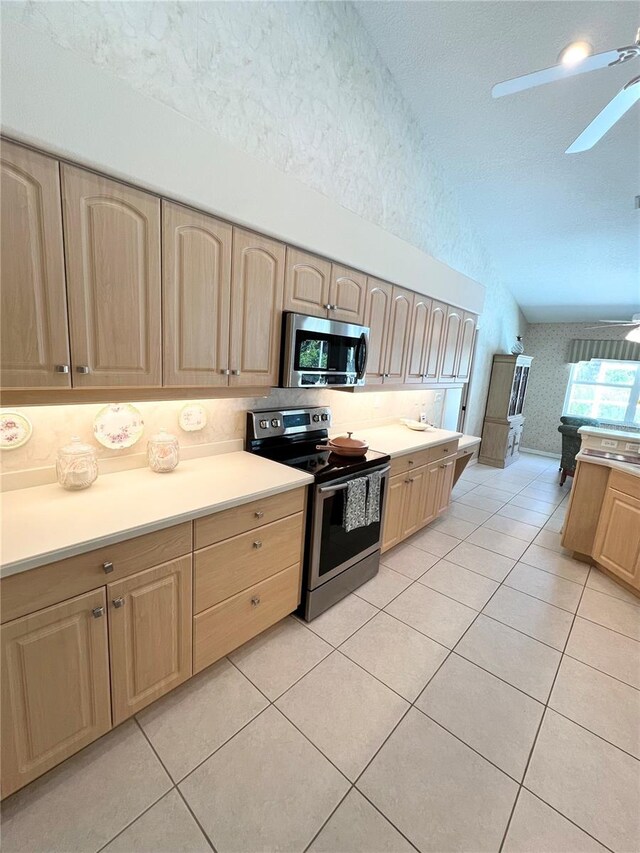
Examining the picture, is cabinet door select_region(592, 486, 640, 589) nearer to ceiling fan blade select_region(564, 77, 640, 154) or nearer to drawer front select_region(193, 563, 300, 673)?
ceiling fan blade select_region(564, 77, 640, 154)

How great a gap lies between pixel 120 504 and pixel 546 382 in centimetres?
727

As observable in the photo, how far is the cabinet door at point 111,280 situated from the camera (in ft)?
4.21

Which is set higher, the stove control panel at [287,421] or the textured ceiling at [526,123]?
the textured ceiling at [526,123]

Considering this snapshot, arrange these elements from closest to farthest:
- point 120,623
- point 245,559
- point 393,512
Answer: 1. point 120,623
2. point 245,559
3. point 393,512

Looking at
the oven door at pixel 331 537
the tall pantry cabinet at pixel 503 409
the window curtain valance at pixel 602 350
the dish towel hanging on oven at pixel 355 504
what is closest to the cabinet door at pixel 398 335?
the oven door at pixel 331 537

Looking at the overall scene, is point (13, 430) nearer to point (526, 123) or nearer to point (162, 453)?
point (162, 453)

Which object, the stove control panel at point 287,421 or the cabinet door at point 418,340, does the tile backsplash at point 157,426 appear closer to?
the stove control panel at point 287,421

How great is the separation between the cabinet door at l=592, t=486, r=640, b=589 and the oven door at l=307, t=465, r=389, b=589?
185 cm

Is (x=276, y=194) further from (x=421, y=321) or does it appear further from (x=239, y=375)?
(x=421, y=321)

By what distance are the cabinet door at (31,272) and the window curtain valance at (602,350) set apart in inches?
285

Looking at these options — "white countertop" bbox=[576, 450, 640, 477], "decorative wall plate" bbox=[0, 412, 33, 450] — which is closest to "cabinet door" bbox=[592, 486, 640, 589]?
"white countertop" bbox=[576, 450, 640, 477]

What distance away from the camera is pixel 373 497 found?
231cm

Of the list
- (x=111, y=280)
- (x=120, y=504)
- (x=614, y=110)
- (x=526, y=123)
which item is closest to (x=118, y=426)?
(x=120, y=504)

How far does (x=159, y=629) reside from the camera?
4.85 ft
